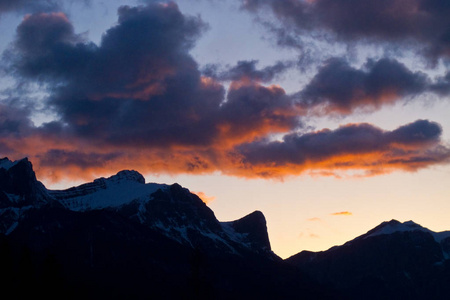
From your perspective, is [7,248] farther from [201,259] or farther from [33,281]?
[201,259]

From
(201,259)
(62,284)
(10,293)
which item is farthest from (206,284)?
(10,293)

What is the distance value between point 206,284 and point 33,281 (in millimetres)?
34473

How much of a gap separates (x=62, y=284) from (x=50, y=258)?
328 inches

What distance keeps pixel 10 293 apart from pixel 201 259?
36858 millimetres

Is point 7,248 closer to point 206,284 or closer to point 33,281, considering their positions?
point 33,281

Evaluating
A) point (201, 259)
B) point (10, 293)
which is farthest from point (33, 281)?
point (201, 259)

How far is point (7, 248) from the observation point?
462 feet

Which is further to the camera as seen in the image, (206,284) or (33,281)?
(206,284)

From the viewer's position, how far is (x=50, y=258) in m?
139

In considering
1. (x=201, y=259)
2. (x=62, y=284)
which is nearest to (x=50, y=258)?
(x=62, y=284)

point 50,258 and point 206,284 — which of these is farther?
point 206,284

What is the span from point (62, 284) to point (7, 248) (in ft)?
41.4

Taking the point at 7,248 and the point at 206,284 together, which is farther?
the point at 206,284

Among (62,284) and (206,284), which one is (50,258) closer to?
(62,284)
